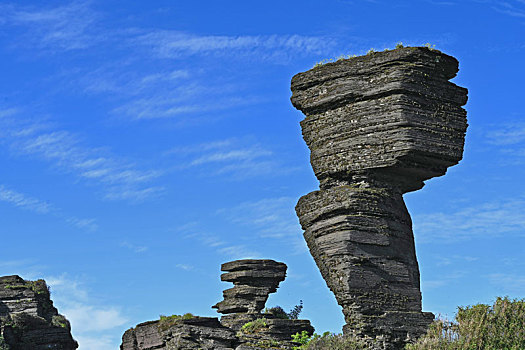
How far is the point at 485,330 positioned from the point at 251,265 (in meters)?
21.4

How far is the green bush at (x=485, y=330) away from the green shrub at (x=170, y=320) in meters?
8.21

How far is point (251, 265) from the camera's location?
1786 inches

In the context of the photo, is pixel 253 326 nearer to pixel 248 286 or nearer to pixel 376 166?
pixel 248 286

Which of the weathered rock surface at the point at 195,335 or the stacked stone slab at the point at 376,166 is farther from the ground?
the stacked stone slab at the point at 376,166

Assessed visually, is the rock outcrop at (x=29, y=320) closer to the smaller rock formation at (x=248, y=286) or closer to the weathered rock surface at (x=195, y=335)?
the smaller rock formation at (x=248, y=286)

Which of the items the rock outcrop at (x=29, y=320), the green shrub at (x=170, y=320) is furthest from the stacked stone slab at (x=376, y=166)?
the rock outcrop at (x=29, y=320)

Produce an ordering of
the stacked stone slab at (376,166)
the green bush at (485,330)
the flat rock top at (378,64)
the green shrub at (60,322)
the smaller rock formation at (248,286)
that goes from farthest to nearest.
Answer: the green shrub at (60,322)
the smaller rock formation at (248,286)
the flat rock top at (378,64)
the stacked stone slab at (376,166)
the green bush at (485,330)

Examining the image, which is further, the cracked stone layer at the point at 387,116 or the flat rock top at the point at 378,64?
the flat rock top at the point at 378,64

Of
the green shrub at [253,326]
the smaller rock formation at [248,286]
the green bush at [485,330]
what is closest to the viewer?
the green bush at [485,330]

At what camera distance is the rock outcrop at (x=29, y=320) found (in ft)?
144

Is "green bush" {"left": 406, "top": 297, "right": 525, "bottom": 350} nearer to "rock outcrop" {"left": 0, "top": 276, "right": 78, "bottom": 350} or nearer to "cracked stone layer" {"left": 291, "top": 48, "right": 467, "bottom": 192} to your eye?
"cracked stone layer" {"left": 291, "top": 48, "right": 467, "bottom": 192}

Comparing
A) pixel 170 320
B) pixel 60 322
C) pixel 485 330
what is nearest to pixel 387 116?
pixel 485 330

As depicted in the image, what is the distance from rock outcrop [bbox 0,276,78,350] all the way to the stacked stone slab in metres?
22.1

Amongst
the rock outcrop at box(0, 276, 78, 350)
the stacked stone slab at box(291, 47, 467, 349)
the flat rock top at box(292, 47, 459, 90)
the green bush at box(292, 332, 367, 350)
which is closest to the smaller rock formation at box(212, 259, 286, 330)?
the rock outcrop at box(0, 276, 78, 350)
